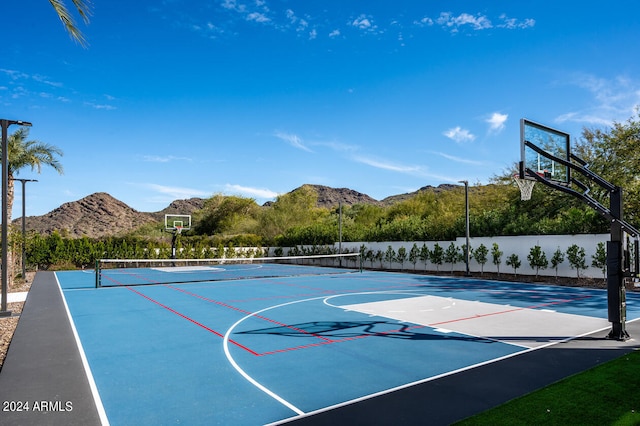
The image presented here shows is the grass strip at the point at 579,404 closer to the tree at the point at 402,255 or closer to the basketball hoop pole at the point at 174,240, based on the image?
the tree at the point at 402,255

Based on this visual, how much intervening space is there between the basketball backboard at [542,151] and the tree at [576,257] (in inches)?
459

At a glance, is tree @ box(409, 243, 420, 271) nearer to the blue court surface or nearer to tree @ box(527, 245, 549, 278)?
tree @ box(527, 245, 549, 278)

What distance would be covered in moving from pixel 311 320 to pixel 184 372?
4506 millimetres

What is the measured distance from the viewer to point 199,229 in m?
75.5

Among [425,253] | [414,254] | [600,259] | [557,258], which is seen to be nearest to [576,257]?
[557,258]

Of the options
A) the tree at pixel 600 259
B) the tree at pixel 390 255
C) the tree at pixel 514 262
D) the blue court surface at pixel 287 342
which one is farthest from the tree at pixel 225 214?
the tree at pixel 600 259

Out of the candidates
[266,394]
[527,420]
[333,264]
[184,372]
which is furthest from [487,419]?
[333,264]

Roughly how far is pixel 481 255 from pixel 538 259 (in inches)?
128

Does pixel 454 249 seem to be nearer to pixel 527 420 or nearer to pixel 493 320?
pixel 493 320

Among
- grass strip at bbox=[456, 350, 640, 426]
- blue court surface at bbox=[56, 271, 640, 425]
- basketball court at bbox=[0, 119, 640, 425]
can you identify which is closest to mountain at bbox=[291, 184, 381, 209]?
blue court surface at bbox=[56, 271, 640, 425]

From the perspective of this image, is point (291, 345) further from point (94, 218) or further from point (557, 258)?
point (94, 218)

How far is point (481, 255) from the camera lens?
24281 millimetres

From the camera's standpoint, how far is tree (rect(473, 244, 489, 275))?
24.2m

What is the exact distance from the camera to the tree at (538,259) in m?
21.5
